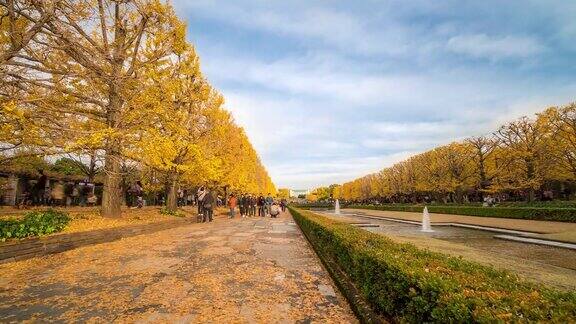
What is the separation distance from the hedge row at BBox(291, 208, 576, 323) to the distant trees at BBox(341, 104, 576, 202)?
35.9 m

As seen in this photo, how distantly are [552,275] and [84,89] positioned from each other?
15.2m

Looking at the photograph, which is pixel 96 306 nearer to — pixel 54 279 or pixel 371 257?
pixel 54 279

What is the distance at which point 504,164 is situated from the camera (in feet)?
134

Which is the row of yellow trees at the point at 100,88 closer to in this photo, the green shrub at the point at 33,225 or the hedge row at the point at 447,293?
the green shrub at the point at 33,225

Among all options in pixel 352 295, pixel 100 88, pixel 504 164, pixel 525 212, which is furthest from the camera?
pixel 504 164

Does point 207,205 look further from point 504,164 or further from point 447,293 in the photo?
point 504,164

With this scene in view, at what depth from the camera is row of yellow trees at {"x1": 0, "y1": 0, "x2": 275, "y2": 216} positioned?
28.5 ft

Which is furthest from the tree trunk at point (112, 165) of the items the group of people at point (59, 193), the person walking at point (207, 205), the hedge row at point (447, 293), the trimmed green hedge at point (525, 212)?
the trimmed green hedge at point (525, 212)

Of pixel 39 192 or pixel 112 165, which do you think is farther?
pixel 39 192

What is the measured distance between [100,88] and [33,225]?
16.9 feet

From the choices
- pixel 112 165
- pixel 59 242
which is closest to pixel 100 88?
pixel 112 165

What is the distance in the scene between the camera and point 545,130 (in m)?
36.5

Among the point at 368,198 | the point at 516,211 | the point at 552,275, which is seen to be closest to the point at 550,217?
the point at 516,211

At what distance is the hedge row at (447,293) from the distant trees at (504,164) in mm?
35892
